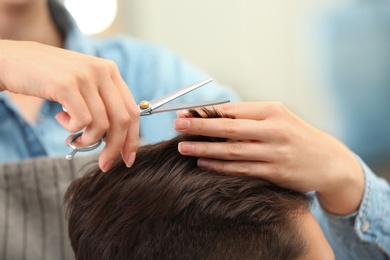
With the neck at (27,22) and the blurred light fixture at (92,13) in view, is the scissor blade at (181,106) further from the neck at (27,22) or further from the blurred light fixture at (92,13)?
the blurred light fixture at (92,13)

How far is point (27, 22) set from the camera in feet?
4.19

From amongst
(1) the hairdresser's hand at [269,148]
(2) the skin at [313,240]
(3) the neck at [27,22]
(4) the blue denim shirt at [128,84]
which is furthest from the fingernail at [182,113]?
(3) the neck at [27,22]

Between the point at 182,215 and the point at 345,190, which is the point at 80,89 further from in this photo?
the point at 345,190

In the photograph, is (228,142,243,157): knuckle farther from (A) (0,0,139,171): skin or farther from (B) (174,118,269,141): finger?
(A) (0,0,139,171): skin

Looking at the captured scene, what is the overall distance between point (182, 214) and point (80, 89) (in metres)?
0.24

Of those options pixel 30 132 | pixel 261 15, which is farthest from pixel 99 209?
pixel 261 15

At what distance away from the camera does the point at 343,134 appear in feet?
9.10

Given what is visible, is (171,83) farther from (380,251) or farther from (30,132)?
(380,251)

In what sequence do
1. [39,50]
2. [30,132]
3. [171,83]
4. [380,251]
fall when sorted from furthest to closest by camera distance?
1. [171,83]
2. [30,132]
3. [380,251]
4. [39,50]

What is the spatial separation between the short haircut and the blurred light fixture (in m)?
1.81

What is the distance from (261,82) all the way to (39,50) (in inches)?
95.5

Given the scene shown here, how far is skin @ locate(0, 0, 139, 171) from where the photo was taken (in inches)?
25.8

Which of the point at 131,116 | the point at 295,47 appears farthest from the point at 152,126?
the point at 295,47

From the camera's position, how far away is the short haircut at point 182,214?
2.57 feet
